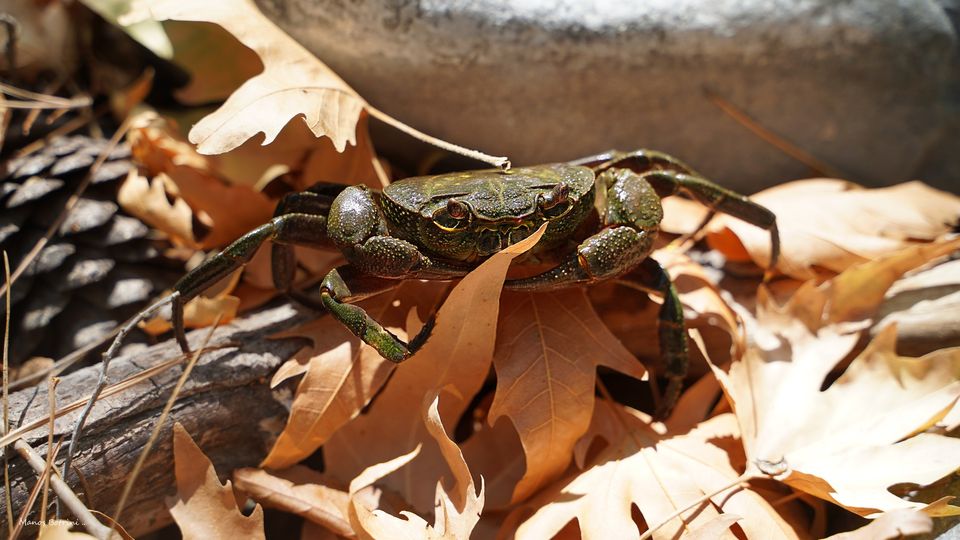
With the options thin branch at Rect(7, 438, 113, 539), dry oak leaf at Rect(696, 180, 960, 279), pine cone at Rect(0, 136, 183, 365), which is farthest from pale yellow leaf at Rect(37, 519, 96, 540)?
dry oak leaf at Rect(696, 180, 960, 279)

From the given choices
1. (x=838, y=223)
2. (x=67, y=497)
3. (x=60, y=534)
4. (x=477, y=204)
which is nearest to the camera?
(x=60, y=534)

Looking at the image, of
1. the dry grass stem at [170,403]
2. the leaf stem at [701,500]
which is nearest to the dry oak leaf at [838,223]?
the leaf stem at [701,500]

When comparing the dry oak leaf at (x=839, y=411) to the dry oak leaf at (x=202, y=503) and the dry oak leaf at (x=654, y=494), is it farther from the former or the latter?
Result: the dry oak leaf at (x=202, y=503)

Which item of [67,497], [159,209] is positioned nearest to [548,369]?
[67,497]

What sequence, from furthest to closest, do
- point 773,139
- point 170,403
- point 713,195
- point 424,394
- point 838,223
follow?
point 773,139
point 838,223
point 713,195
point 424,394
point 170,403

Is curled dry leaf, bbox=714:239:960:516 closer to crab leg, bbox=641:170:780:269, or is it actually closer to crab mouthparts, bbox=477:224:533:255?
crab leg, bbox=641:170:780:269

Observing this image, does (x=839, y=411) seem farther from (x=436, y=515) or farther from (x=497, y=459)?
(x=436, y=515)
